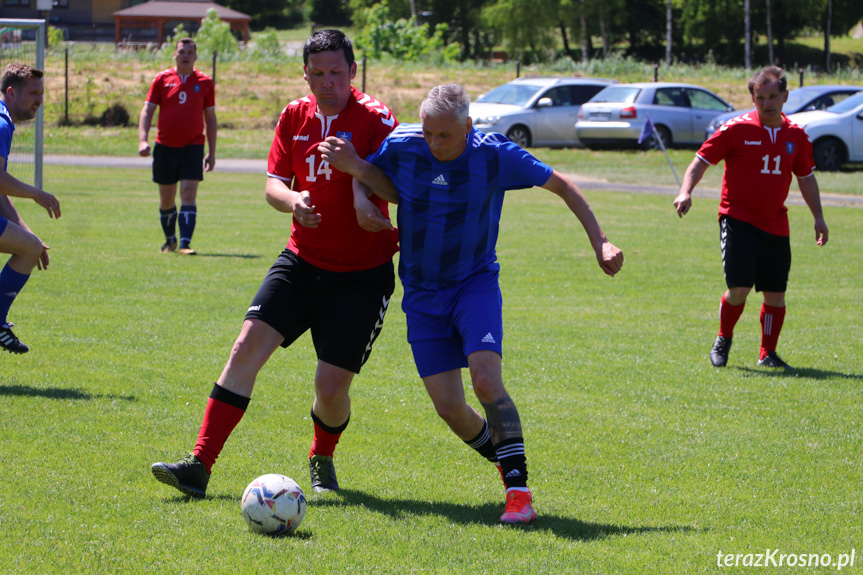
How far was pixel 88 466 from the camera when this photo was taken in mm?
4746

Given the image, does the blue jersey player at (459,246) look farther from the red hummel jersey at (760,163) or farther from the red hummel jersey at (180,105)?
the red hummel jersey at (180,105)

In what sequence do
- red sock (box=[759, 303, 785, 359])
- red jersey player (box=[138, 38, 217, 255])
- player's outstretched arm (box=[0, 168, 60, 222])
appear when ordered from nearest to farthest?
player's outstretched arm (box=[0, 168, 60, 222]), red sock (box=[759, 303, 785, 359]), red jersey player (box=[138, 38, 217, 255])

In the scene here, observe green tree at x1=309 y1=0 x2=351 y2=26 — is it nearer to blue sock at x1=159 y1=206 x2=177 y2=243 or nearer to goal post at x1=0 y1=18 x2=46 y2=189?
goal post at x1=0 y1=18 x2=46 y2=189

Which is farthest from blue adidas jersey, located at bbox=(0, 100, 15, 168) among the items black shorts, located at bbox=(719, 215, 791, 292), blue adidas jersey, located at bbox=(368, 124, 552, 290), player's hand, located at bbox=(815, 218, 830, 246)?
player's hand, located at bbox=(815, 218, 830, 246)

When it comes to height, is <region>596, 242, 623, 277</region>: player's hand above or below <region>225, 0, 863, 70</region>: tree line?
below

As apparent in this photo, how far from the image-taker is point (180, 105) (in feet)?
37.5

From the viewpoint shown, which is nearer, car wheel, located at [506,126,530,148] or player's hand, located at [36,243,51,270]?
player's hand, located at [36,243,51,270]

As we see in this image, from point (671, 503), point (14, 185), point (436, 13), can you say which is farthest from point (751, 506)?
point (436, 13)

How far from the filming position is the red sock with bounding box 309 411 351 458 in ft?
15.5

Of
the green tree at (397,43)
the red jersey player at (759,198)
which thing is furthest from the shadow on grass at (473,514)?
the green tree at (397,43)

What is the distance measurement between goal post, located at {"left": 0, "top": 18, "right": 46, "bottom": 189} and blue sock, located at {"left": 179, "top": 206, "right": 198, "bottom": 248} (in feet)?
16.5

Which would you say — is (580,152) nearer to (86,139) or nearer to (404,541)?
(86,139)

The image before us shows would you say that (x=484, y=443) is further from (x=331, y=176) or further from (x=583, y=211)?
(x=331, y=176)

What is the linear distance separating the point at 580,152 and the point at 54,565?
24536 millimetres
